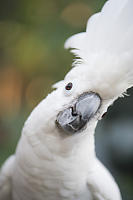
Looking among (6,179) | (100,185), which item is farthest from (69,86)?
(6,179)

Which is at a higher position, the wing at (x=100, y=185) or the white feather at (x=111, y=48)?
the white feather at (x=111, y=48)

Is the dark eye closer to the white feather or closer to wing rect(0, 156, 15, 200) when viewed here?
the white feather

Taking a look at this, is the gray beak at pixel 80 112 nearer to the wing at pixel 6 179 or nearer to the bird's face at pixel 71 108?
the bird's face at pixel 71 108

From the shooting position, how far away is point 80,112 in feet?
3.15

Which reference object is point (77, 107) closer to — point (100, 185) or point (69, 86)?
point (69, 86)

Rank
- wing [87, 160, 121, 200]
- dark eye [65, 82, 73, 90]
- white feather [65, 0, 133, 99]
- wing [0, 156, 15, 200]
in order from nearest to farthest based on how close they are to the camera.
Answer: white feather [65, 0, 133, 99]
dark eye [65, 82, 73, 90]
wing [87, 160, 121, 200]
wing [0, 156, 15, 200]

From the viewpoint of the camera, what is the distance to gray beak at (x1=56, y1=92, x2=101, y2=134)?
96cm

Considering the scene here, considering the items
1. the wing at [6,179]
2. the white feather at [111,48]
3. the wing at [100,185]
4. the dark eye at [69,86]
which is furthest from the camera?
the wing at [6,179]

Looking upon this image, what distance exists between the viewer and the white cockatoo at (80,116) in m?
0.95

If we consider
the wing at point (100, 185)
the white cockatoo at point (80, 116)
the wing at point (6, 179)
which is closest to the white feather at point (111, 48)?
the white cockatoo at point (80, 116)

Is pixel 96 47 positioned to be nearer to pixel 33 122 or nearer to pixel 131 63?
pixel 131 63

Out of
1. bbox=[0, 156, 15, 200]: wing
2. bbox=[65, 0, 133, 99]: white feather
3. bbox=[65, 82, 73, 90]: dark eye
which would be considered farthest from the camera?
bbox=[0, 156, 15, 200]: wing

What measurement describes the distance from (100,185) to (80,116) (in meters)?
0.45

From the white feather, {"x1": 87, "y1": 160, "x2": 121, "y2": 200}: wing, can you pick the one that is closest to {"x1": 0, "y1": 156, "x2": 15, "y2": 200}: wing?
{"x1": 87, "y1": 160, "x2": 121, "y2": 200}: wing
